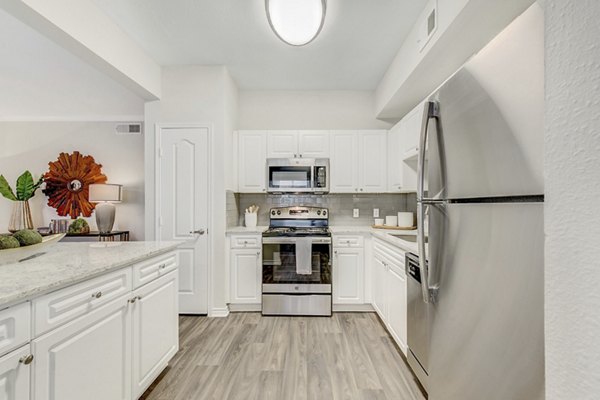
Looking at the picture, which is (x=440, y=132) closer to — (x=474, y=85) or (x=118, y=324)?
(x=474, y=85)

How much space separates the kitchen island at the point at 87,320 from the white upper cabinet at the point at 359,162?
87.2 inches

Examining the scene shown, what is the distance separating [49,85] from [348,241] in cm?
408

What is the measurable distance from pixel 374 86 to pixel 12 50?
12.6 feet

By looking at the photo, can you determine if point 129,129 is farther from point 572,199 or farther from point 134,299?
point 572,199

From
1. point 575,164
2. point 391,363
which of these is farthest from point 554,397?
point 391,363

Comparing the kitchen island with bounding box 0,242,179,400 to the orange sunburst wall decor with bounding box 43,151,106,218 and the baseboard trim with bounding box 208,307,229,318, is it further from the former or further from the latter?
the orange sunburst wall decor with bounding box 43,151,106,218

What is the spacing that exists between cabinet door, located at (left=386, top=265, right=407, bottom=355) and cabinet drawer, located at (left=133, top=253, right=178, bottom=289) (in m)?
1.72

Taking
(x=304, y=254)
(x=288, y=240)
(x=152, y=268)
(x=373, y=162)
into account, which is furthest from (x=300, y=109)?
(x=152, y=268)

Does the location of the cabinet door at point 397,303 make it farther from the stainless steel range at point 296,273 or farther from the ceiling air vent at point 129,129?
the ceiling air vent at point 129,129

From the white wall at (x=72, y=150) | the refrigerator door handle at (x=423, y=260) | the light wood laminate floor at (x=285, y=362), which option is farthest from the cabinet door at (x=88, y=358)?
the white wall at (x=72, y=150)

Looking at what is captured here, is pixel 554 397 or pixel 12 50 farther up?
pixel 12 50

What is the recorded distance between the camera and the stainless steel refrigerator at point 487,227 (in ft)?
2.37

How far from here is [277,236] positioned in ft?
10.9

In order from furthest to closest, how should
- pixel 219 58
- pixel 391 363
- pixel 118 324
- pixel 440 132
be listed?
pixel 219 58 → pixel 391 363 → pixel 118 324 → pixel 440 132
